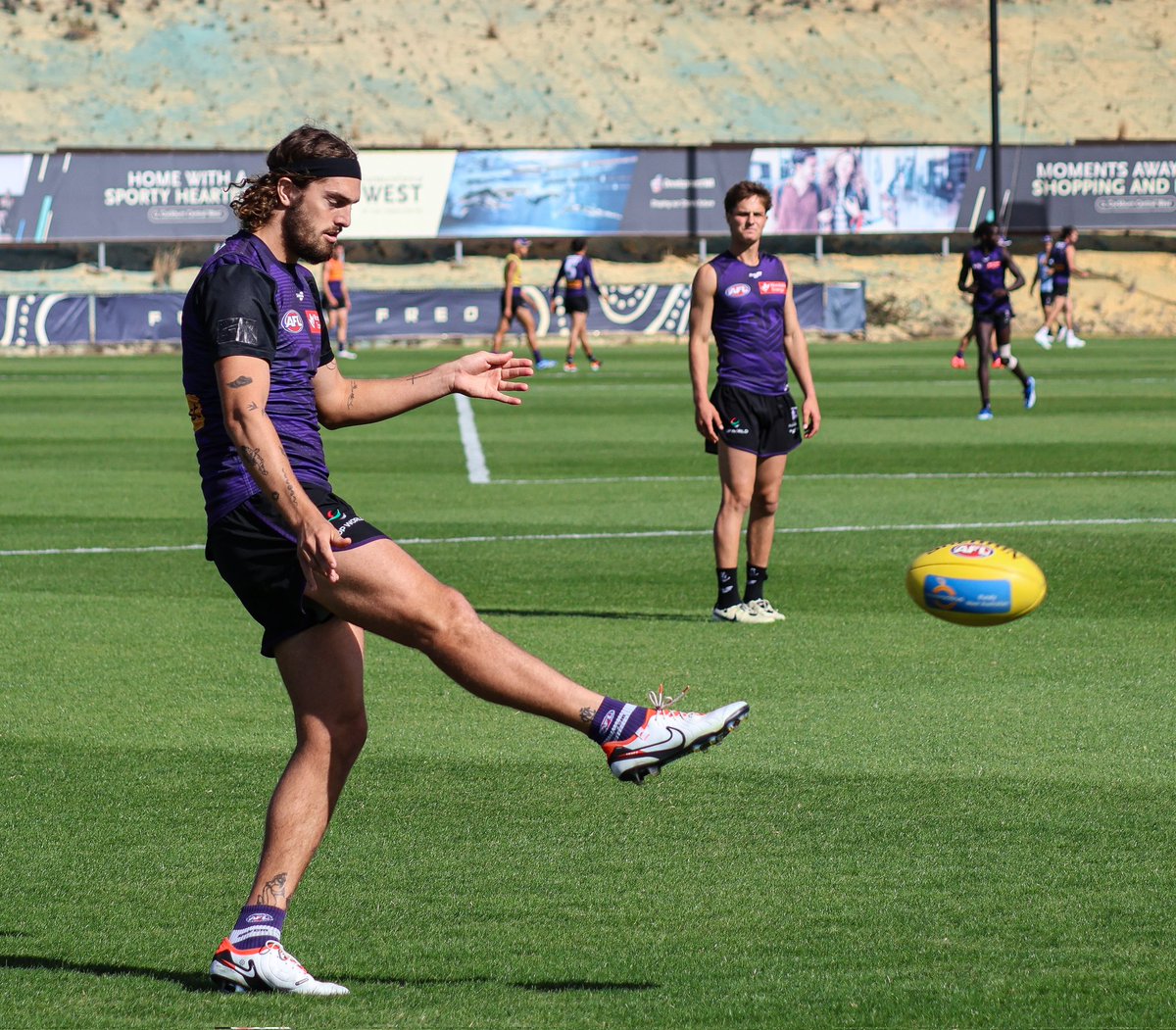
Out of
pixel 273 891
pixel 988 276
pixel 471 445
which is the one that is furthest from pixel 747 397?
pixel 988 276

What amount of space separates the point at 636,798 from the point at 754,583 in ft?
12.7

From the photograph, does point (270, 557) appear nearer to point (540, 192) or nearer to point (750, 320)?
point (750, 320)

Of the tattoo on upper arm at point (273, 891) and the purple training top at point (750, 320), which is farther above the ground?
the purple training top at point (750, 320)

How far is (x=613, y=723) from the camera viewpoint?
15.1 ft

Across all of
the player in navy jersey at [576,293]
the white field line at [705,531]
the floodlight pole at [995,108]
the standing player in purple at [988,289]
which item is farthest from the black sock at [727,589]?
the floodlight pole at [995,108]

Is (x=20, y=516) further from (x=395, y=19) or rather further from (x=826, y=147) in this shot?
(x=395, y=19)

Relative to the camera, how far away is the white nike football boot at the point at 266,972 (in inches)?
179

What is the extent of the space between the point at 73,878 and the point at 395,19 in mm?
66851

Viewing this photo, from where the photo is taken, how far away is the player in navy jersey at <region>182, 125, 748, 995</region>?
4520mm

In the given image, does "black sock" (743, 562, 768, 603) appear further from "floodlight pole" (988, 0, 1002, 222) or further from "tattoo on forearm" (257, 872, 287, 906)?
"floodlight pole" (988, 0, 1002, 222)

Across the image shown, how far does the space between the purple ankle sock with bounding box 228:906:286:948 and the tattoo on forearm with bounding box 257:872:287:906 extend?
0.02m

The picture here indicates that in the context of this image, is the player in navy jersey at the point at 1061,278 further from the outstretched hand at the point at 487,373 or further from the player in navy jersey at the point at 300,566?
the player in navy jersey at the point at 300,566

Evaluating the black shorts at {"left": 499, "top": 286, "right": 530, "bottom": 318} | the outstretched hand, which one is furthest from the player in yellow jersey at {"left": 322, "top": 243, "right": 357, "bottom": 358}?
the outstretched hand

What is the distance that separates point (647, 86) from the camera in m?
67.2
